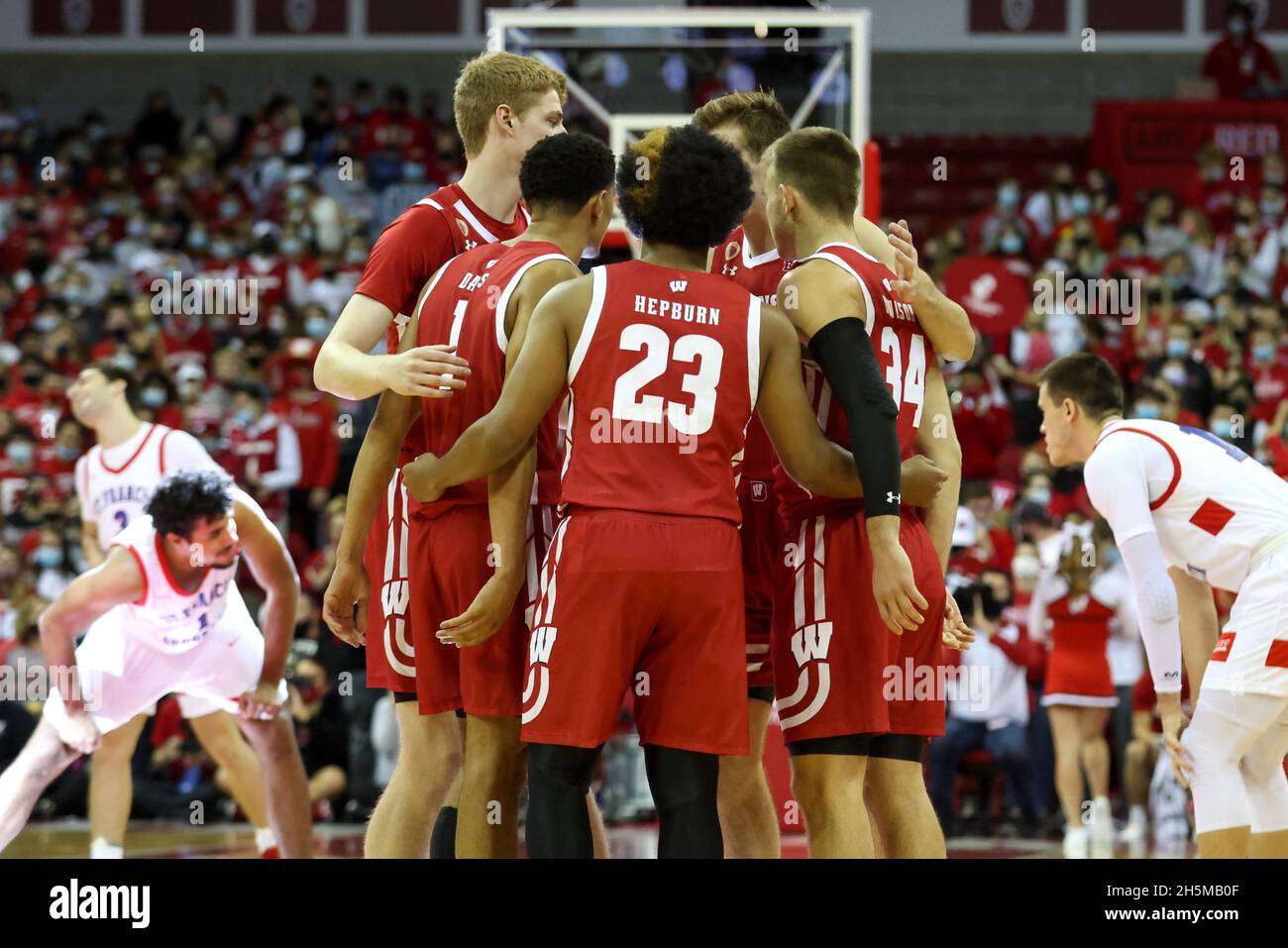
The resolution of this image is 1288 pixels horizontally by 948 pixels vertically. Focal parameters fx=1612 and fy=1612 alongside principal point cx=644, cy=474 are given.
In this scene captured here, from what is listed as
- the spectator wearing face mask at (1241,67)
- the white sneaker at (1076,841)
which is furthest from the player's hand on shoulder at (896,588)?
the spectator wearing face mask at (1241,67)

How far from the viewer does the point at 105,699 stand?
21.0ft

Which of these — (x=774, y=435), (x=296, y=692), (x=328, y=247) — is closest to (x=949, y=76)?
(x=328, y=247)

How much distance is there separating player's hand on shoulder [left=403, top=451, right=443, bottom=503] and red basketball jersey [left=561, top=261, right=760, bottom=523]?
44 centimetres

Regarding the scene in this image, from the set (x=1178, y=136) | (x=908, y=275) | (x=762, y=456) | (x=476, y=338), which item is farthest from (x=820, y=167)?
(x=1178, y=136)

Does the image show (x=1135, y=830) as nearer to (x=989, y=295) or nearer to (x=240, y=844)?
(x=240, y=844)

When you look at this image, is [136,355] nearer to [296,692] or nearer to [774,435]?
[296,692]

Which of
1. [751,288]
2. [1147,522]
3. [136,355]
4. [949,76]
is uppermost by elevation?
[949,76]

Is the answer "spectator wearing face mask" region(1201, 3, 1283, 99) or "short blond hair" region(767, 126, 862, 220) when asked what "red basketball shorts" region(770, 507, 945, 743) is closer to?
"short blond hair" region(767, 126, 862, 220)

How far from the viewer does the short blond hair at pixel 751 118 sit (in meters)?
4.73

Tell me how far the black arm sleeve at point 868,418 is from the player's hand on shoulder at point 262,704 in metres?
2.79

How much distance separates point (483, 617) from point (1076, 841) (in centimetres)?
508

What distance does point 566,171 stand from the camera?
410 cm

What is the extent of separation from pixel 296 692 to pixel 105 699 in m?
2.88
